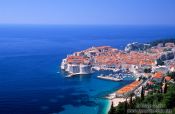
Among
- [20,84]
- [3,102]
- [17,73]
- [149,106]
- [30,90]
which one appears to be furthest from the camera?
[17,73]

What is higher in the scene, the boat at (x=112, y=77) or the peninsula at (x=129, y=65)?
the peninsula at (x=129, y=65)

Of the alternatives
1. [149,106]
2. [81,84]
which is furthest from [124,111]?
[81,84]

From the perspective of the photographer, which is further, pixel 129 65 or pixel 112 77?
pixel 129 65

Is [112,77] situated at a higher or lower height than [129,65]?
lower

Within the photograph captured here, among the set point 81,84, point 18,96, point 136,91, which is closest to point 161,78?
point 136,91

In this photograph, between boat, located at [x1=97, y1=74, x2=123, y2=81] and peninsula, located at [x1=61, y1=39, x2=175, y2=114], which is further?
boat, located at [x1=97, y1=74, x2=123, y2=81]

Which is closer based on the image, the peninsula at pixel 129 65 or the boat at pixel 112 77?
the peninsula at pixel 129 65

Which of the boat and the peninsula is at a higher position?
the peninsula

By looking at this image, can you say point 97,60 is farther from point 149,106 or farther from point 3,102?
point 149,106

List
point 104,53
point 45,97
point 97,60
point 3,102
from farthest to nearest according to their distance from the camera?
point 104,53
point 97,60
point 45,97
point 3,102

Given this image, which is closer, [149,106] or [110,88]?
[149,106]
